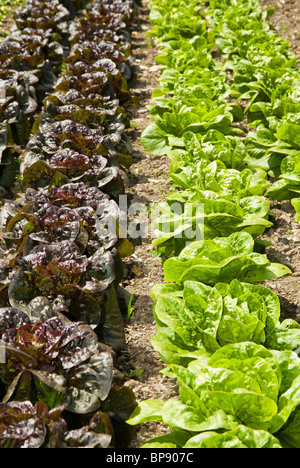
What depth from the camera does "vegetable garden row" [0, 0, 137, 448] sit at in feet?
7.70

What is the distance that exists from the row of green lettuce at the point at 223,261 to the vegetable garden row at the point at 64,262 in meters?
0.29

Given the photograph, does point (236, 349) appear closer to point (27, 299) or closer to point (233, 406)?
point (233, 406)

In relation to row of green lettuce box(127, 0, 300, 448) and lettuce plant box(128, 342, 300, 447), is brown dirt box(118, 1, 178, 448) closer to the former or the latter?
row of green lettuce box(127, 0, 300, 448)

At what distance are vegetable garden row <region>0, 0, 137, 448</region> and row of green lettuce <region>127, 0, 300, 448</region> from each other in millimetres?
294

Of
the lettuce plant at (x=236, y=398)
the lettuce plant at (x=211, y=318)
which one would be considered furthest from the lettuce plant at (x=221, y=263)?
the lettuce plant at (x=236, y=398)

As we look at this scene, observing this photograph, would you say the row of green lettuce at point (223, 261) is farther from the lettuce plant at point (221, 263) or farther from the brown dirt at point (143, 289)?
the brown dirt at point (143, 289)

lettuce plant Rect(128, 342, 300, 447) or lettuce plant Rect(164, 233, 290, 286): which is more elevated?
lettuce plant Rect(164, 233, 290, 286)

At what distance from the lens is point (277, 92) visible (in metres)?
4.81

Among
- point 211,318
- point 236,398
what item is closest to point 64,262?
point 211,318

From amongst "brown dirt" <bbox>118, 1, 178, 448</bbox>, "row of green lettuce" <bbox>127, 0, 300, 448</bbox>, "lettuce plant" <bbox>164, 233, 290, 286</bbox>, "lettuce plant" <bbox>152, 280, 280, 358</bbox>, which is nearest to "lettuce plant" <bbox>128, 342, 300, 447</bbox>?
"row of green lettuce" <bbox>127, 0, 300, 448</bbox>

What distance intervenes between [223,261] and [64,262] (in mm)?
913

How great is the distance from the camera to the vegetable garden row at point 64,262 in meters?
2.35
